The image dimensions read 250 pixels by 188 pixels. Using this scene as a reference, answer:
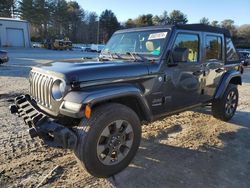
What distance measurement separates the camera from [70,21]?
2886 inches

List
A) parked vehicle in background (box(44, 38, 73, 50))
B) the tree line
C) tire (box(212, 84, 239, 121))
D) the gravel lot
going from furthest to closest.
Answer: the tree line
parked vehicle in background (box(44, 38, 73, 50))
tire (box(212, 84, 239, 121))
the gravel lot

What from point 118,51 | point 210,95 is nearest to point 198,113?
point 210,95

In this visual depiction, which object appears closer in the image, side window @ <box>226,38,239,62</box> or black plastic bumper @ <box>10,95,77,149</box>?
black plastic bumper @ <box>10,95,77,149</box>

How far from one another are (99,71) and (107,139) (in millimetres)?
889

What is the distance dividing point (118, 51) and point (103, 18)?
7272 cm

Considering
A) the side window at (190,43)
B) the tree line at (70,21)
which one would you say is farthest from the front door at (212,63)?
the tree line at (70,21)

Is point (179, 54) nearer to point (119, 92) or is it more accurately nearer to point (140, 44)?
point (140, 44)

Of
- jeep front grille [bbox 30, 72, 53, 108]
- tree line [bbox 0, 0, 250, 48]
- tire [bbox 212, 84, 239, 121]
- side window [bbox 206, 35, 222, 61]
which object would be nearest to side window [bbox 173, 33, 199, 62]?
side window [bbox 206, 35, 222, 61]

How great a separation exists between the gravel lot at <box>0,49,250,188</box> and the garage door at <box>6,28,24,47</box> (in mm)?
43393

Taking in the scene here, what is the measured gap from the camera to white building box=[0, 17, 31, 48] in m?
43.4

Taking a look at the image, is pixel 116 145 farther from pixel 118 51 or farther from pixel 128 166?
pixel 118 51

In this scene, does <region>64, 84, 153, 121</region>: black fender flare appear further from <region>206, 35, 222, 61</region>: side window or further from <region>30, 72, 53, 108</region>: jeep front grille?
<region>206, 35, 222, 61</region>: side window

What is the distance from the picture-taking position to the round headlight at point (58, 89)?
3213 millimetres

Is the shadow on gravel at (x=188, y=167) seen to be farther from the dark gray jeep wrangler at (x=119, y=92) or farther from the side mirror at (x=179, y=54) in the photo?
the side mirror at (x=179, y=54)
